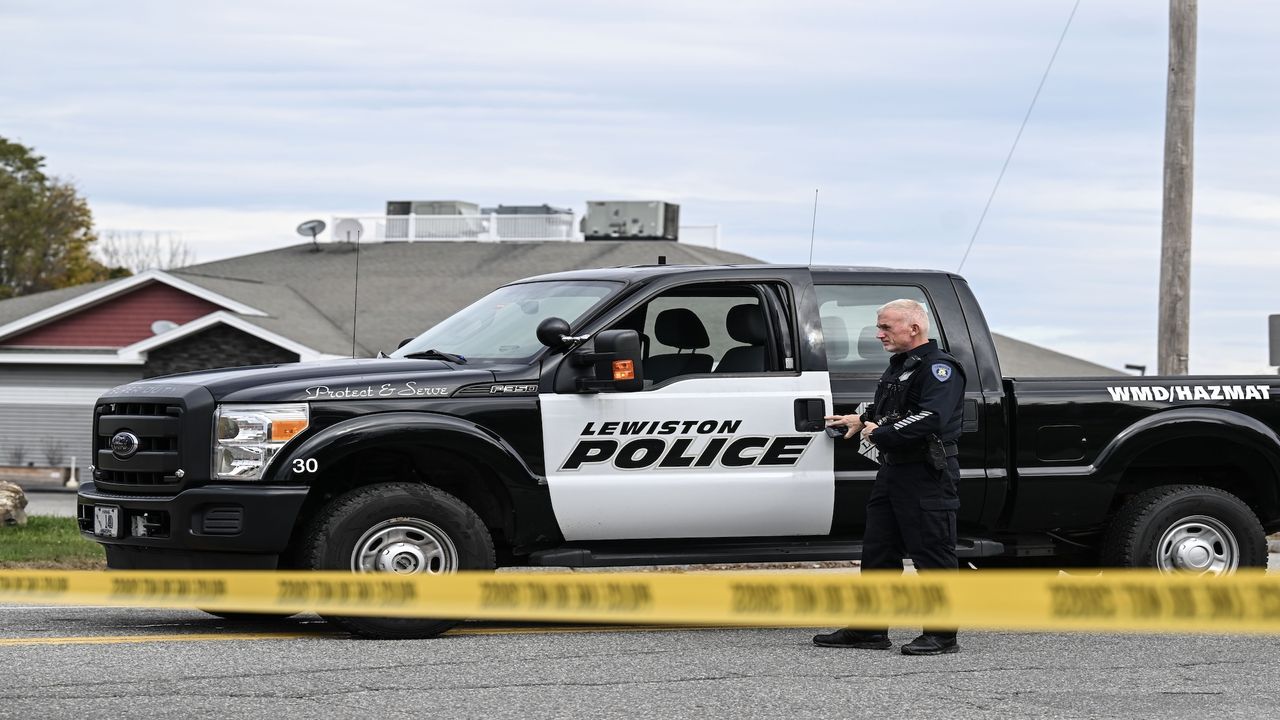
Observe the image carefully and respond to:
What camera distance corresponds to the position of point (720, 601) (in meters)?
7.11

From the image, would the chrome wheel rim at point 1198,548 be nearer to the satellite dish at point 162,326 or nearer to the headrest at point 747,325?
the headrest at point 747,325

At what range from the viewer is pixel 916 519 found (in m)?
8.17

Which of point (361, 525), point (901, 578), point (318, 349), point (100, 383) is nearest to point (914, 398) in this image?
point (901, 578)

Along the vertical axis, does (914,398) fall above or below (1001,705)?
above

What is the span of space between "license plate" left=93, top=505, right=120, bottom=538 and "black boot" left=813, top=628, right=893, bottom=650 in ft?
10.9

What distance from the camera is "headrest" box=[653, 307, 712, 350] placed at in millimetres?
9125

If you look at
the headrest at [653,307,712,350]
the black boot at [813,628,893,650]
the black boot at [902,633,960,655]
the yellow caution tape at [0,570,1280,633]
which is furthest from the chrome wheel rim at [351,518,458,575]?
the black boot at [902,633,960,655]

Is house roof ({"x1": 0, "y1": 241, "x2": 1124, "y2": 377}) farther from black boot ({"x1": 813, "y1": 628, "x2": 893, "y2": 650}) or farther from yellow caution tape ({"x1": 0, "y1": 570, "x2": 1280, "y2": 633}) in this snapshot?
yellow caution tape ({"x1": 0, "y1": 570, "x2": 1280, "y2": 633})

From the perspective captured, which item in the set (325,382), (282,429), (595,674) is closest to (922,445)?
(595,674)

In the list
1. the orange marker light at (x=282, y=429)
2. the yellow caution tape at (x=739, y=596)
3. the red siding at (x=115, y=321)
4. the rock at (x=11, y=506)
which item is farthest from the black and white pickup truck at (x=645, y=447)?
the red siding at (x=115, y=321)

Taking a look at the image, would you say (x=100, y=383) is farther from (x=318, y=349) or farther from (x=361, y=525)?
(x=361, y=525)

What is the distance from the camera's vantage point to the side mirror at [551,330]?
27.7 ft

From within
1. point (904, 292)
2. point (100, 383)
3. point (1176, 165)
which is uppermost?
point (1176, 165)

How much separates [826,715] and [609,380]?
8.20 ft
